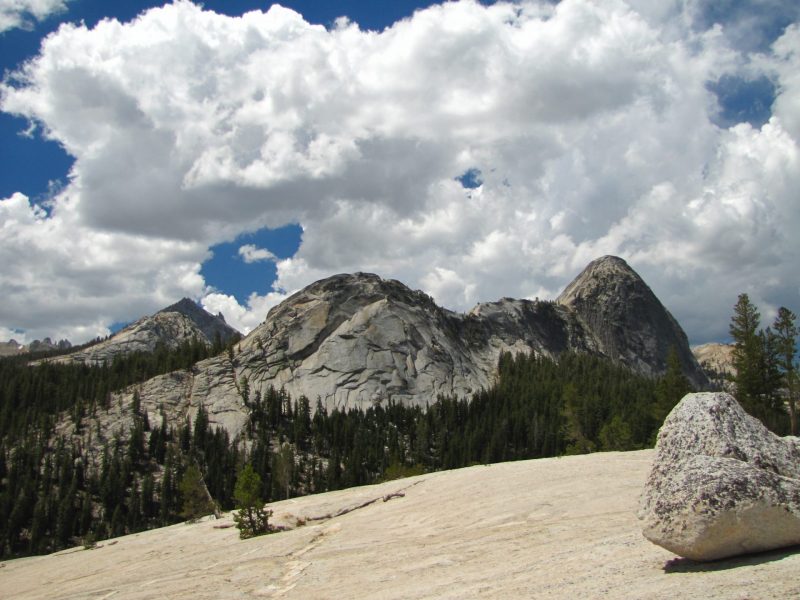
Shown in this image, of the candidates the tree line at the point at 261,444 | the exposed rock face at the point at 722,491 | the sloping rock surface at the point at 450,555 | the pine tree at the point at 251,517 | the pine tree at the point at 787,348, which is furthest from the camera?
the tree line at the point at 261,444

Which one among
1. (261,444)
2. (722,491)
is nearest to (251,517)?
(722,491)

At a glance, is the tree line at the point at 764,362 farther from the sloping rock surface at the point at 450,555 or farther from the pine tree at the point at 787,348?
the sloping rock surface at the point at 450,555

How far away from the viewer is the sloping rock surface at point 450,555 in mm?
12797

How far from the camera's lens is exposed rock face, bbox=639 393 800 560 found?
470 inches

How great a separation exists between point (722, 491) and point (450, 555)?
10000 millimetres

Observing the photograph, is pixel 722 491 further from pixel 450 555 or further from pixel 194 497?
pixel 194 497

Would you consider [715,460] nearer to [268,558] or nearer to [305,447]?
[268,558]

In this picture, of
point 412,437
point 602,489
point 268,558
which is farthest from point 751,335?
point 412,437

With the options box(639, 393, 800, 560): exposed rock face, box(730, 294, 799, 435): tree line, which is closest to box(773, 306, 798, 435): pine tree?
box(730, 294, 799, 435): tree line

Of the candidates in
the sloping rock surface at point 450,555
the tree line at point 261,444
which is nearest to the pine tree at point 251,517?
the sloping rock surface at point 450,555

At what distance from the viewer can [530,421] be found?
507ft

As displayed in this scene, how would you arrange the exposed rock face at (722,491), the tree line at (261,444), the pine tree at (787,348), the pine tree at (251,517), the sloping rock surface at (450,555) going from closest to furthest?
1. the exposed rock face at (722,491)
2. the sloping rock surface at (450,555)
3. the pine tree at (251,517)
4. the pine tree at (787,348)
5. the tree line at (261,444)

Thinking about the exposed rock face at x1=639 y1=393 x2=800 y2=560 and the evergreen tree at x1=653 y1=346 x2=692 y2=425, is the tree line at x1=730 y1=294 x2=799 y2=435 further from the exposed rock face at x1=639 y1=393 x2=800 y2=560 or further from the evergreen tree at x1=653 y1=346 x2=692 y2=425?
the exposed rock face at x1=639 y1=393 x2=800 y2=560

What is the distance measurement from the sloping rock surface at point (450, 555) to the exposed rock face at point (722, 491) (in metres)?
0.53
